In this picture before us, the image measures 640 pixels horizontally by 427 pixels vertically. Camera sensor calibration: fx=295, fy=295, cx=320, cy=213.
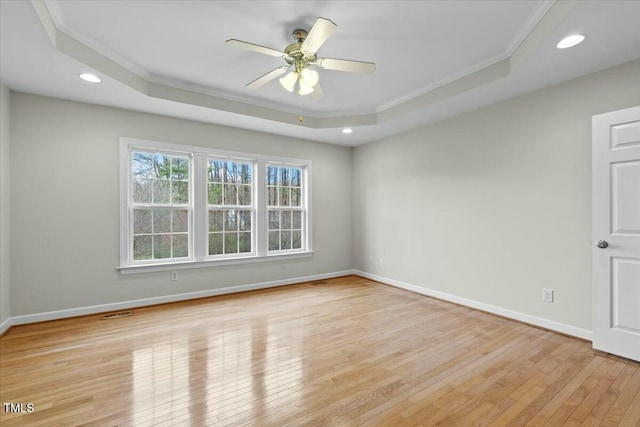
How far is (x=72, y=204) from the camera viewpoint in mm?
3441

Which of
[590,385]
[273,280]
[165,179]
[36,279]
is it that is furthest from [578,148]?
[36,279]

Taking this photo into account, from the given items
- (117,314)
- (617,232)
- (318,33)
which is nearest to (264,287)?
(117,314)

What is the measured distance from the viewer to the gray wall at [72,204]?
10.5ft

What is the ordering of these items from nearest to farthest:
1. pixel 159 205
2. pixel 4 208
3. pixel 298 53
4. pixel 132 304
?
pixel 298 53 → pixel 4 208 → pixel 132 304 → pixel 159 205

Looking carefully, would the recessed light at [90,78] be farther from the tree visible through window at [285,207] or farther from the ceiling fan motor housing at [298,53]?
the tree visible through window at [285,207]

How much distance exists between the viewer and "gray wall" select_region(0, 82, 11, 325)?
2982 mm

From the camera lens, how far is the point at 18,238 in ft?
10.5

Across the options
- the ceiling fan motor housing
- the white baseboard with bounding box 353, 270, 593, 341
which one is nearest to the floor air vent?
the ceiling fan motor housing

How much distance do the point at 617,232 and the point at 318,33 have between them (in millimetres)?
2936

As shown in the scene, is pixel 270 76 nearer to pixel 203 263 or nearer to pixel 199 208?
pixel 199 208

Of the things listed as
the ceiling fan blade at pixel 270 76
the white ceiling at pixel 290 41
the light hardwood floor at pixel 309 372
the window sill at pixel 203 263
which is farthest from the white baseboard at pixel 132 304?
the ceiling fan blade at pixel 270 76

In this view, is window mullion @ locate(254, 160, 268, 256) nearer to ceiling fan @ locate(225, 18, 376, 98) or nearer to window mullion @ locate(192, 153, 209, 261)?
window mullion @ locate(192, 153, 209, 261)

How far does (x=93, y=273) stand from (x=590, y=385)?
4884 mm

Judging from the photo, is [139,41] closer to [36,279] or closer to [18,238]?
[18,238]
